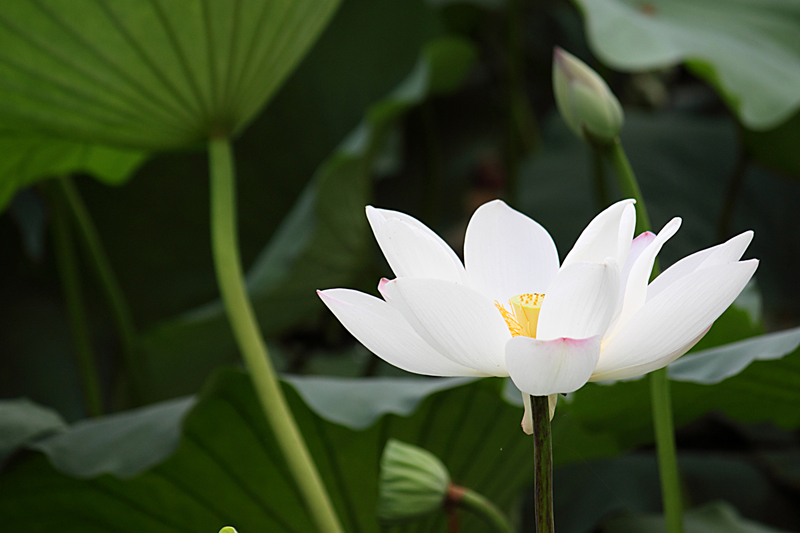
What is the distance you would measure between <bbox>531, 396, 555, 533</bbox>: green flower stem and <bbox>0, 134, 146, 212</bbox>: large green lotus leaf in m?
0.57

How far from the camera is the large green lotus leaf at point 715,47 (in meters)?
0.65

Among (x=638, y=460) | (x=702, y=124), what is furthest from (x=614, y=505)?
(x=702, y=124)

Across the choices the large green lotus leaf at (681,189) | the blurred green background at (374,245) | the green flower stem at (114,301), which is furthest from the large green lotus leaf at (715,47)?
the green flower stem at (114,301)

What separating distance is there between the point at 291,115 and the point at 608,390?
93 centimetres

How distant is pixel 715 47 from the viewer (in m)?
0.71

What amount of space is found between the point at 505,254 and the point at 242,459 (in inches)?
14.4

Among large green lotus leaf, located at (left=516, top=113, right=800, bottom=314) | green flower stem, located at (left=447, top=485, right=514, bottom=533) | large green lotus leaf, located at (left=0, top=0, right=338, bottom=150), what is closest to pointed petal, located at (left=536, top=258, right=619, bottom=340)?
green flower stem, located at (left=447, top=485, right=514, bottom=533)

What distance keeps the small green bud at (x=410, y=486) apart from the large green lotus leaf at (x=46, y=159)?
0.41m

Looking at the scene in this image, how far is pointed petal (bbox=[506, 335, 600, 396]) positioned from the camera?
17cm

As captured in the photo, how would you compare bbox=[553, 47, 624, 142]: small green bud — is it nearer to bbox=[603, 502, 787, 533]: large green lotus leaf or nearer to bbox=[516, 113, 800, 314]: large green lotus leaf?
bbox=[603, 502, 787, 533]: large green lotus leaf

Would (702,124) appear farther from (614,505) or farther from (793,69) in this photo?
(614,505)

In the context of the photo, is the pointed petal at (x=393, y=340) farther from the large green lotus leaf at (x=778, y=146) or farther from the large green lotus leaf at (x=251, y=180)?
the large green lotus leaf at (x=251, y=180)

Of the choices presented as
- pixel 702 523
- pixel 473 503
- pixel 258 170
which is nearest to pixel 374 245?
pixel 258 170

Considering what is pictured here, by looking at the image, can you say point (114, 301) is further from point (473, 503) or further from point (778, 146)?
point (778, 146)
